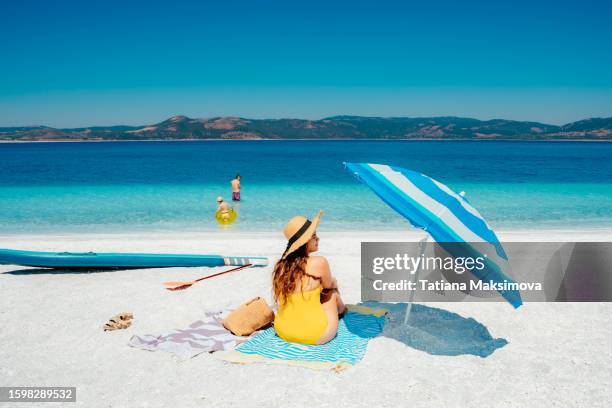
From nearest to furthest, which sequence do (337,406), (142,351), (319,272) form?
(337,406)
(319,272)
(142,351)

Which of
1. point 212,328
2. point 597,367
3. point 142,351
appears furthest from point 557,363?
point 142,351

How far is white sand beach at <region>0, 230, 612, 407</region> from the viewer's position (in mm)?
4156

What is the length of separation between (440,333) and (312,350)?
1794 mm

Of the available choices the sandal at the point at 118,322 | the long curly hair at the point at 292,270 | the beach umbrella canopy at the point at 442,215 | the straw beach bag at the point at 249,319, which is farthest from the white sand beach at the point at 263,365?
the beach umbrella canopy at the point at 442,215

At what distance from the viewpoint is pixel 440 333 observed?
5684 mm

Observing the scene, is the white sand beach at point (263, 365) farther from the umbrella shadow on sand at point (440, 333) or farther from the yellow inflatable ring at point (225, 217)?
the yellow inflatable ring at point (225, 217)

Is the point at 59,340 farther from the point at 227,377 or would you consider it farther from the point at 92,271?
the point at 92,271

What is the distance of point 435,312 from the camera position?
6.45 metres

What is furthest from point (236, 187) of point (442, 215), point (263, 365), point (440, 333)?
point (442, 215)

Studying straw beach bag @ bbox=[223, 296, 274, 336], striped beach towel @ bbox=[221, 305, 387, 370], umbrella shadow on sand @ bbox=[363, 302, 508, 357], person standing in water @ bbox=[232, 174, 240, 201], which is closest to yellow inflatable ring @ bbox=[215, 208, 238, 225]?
person standing in water @ bbox=[232, 174, 240, 201]

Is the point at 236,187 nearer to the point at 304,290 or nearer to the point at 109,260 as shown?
the point at 109,260

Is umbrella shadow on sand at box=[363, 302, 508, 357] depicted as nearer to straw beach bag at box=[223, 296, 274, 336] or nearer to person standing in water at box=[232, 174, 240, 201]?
straw beach bag at box=[223, 296, 274, 336]

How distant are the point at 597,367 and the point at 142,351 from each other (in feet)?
16.2

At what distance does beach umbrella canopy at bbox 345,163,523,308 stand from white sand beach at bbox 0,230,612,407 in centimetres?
105
